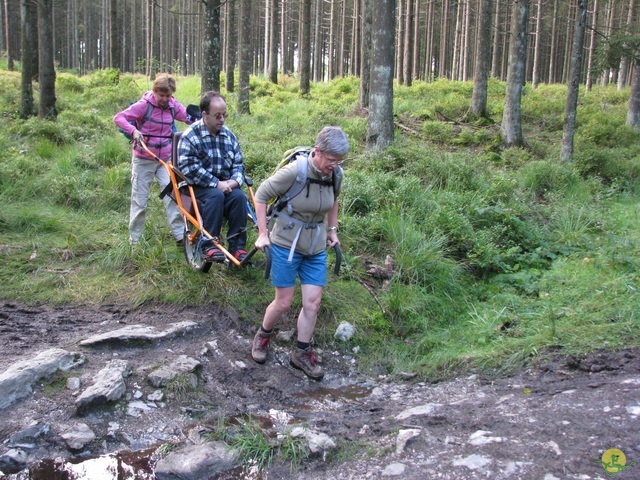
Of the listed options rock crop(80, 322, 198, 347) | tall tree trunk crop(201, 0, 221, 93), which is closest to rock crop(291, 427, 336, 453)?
rock crop(80, 322, 198, 347)

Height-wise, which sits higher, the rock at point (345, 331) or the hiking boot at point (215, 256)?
the hiking boot at point (215, 256)

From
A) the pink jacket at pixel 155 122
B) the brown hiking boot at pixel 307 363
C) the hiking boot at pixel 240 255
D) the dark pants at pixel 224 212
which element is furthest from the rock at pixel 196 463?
the pink jacket at pixel 155 122

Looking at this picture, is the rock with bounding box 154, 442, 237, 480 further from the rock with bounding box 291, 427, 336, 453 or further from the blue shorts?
the blue shorts

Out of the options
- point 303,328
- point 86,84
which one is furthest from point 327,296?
point 86,84

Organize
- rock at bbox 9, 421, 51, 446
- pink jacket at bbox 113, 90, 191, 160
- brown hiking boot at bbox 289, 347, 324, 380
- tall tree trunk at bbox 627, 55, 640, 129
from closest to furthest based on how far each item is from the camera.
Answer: rock at bbox 9, 421, 51, 446
brown hiking boot at bbox 289, 347, 324, 380
pink jacket at bbox 113, 90, 191, 160
tall tree trunk at bbox 627, 55, 640, 129

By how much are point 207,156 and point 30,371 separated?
109 inches

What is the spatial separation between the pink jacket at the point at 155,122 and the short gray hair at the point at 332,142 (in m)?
3.03

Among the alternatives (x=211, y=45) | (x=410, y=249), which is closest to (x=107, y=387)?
(x=410, y=249)

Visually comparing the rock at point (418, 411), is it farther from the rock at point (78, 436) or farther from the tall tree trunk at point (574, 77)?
the tall tree trunk at point (574, 77)

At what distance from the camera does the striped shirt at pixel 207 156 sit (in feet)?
19.0

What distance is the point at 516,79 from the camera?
1344 centimetres

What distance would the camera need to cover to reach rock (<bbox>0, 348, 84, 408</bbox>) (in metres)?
3.90

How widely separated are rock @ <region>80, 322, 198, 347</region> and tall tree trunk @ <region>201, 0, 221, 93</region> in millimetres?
5707

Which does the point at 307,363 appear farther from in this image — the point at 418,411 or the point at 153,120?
the point at 153,120
